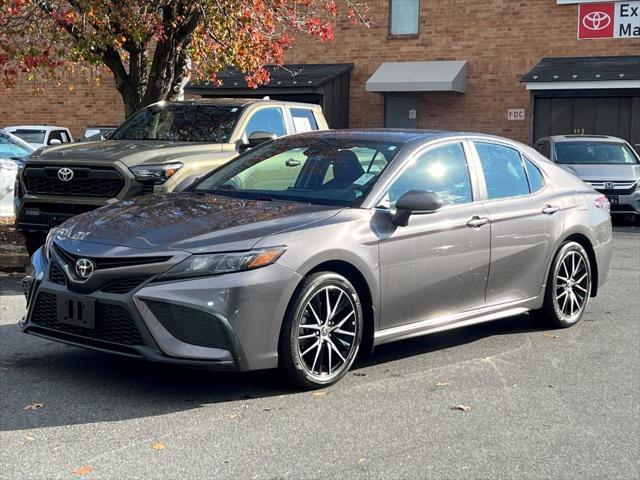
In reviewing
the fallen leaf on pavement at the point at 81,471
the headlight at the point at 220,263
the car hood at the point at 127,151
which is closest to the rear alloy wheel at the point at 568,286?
the headlight at the point at 220,263

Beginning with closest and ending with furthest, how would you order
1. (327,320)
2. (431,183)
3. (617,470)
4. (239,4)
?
1. (617,470)
2. (327,320)
3. (431,183)
4. (239,4)

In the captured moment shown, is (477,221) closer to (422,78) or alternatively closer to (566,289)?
(566,289)

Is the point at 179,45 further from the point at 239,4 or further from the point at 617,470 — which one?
the point at 617,470

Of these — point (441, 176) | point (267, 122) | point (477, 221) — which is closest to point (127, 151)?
point (267, 122)

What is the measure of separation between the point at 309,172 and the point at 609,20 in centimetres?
1937

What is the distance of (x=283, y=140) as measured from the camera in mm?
6887

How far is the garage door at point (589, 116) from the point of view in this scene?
913 inches

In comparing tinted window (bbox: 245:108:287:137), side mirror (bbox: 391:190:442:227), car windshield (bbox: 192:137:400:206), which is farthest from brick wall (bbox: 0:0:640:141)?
side mirror (bbox: 391:190:442:227)

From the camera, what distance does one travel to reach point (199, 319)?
487 cm

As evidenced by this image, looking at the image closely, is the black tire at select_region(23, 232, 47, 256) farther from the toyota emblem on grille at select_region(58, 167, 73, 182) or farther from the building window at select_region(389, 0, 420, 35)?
the building window at select_region(389, 0, 420, 35)


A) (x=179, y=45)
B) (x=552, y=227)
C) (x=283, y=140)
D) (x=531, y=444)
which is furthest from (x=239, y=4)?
(x=531, y=444)

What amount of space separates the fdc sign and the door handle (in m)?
18.8

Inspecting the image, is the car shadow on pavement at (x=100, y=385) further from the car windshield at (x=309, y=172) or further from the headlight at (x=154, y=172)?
the headlight at (x=154, y=172)

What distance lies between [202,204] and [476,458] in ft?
7.95
